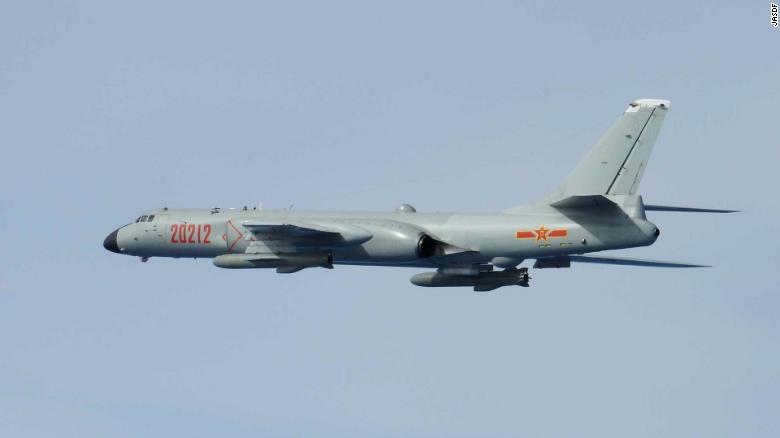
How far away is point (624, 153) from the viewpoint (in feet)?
246

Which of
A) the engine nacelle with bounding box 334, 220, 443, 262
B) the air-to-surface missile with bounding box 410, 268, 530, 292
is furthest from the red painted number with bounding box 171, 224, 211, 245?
the air-to-surface missile with bounding box 410, 268, 530, 292

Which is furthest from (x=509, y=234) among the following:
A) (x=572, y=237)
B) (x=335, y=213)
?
(x=335, y=213)

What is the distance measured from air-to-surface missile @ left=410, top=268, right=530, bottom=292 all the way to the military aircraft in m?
0.04

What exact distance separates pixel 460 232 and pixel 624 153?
6961 mm

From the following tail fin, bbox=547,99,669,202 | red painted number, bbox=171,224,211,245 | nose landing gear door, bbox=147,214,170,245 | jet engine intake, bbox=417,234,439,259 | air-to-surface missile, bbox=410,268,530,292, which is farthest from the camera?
nose landing gear door, bbox=147,214,170,245

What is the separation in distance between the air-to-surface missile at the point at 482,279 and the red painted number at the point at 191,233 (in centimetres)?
865

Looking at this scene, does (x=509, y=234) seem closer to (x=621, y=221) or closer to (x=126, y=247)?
(x=621, y=221)

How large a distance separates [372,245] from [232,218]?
6683 mm

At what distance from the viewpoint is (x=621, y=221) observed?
242 feet

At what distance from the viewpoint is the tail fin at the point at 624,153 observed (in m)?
74.8

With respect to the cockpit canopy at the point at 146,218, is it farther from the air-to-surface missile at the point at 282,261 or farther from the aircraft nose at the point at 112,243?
the air-to-surface missile at the point at 282,261

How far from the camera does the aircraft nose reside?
282ft

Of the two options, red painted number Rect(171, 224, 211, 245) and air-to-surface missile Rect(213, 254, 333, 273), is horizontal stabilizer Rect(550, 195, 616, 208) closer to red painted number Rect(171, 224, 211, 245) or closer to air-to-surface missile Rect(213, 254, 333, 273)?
air-to-surface missile Rect(213, 254, 333, 273)

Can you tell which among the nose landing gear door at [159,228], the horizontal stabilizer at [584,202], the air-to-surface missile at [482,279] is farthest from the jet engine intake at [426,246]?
the nose landing gear door at [159,228]
